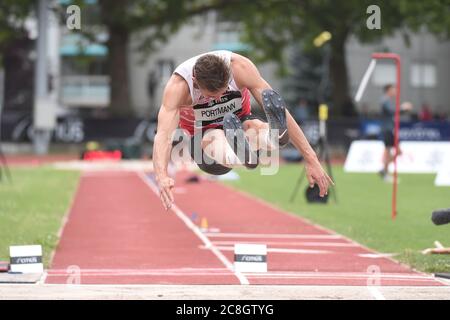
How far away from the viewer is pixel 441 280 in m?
8.19

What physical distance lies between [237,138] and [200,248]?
2919 mm

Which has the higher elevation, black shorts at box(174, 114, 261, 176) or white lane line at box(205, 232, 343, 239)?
black shorts at box(174, 114, 261, 176)

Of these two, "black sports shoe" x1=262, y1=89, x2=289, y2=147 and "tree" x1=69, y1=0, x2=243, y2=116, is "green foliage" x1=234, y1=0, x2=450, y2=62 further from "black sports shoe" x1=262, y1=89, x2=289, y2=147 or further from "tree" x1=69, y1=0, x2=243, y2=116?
"black sports shoe" x1=262, y1=89, x2=289, y2=147

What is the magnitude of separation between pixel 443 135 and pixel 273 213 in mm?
17012

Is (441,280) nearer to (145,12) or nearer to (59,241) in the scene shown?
(59,241)

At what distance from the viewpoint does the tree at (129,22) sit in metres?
35.1

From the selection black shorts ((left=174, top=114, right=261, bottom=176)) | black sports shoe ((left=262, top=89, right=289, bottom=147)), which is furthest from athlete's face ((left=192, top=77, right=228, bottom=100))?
black shorts ((left=174, top=114, right=261, bottom=176))

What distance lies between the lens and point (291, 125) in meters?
8.07

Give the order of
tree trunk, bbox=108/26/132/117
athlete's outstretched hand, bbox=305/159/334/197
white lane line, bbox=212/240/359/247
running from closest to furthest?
athlete's outstretched hand, bbox=305/159/334/197 < white lane line, bbox=212/240/359/247 < tree trunk, bbox=108/26/132/117

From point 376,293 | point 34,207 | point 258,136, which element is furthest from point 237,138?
point 34,207

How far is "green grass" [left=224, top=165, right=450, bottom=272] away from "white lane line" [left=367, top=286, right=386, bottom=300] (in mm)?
1403

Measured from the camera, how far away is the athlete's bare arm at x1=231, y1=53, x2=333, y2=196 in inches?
315

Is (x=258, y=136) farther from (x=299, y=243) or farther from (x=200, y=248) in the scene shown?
(x=299, y=243)
